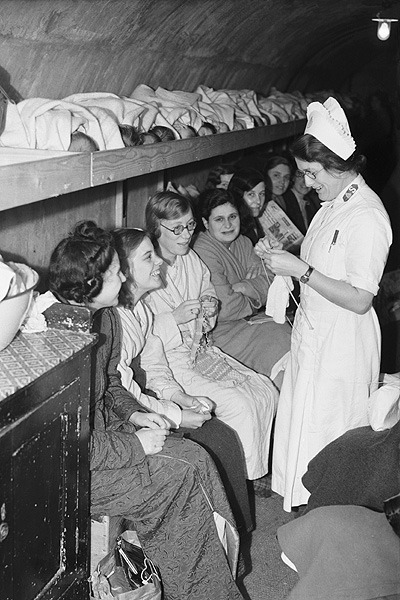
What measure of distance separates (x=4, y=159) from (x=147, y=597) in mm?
1632

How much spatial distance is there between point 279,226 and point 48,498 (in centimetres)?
370

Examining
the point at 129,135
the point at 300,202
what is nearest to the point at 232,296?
the point at 129,135

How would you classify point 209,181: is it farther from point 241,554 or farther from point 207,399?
point 241,554

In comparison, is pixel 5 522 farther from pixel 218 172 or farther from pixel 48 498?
pixel 218 172

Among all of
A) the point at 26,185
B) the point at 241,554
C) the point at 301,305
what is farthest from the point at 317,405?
the point at 26,185

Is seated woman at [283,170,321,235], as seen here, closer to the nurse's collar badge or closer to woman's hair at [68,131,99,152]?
the nurse's collar badge

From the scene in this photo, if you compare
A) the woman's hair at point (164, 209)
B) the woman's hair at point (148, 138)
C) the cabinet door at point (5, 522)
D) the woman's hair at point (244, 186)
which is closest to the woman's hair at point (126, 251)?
the woman's hair at point (148, 138)

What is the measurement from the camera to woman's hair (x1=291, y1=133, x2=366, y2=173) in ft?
11.3

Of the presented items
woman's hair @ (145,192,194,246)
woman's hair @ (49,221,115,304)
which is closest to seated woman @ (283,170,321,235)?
woman's hair @ (145,192,194,246)

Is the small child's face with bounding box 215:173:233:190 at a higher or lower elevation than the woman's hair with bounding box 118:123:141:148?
lower

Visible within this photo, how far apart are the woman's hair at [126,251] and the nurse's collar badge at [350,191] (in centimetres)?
89

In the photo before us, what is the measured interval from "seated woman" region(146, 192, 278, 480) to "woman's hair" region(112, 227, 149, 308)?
19.3 inches

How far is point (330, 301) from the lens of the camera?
350cm

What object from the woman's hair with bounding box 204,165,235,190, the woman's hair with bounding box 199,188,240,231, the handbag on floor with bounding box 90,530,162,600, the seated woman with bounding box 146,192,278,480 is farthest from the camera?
the woman's hair with bounding box 204,165,235,190
